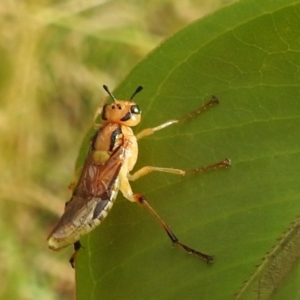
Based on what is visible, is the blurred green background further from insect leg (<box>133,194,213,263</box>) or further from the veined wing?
insect leg (<box>133,194,213,263</box>)

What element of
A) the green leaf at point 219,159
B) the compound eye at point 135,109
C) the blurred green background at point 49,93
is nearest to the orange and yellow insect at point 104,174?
the compound eye at point 135,109

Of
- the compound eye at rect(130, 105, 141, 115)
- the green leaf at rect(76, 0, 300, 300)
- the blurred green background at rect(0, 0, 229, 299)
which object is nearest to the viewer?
the green leaf at rect(76, 0, 300, 300)

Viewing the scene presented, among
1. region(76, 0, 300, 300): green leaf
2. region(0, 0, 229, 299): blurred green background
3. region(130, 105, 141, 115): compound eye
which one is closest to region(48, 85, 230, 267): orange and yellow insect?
region(130, 105, 141, 115): compound eye

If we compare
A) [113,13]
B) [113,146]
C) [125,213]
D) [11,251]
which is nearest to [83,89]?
[113,13]

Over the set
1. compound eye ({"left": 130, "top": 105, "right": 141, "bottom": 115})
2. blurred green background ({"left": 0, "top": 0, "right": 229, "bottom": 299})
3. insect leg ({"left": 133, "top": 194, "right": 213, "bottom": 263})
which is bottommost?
insect leg ({"left": 133, "top": 194, "right": 213, "bottom": 263})

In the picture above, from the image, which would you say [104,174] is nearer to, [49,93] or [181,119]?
[181,119]

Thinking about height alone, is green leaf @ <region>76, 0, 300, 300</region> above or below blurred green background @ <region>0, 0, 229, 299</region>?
below

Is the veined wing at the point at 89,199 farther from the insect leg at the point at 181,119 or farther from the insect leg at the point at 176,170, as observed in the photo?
the insect leg at the point at 181,119
